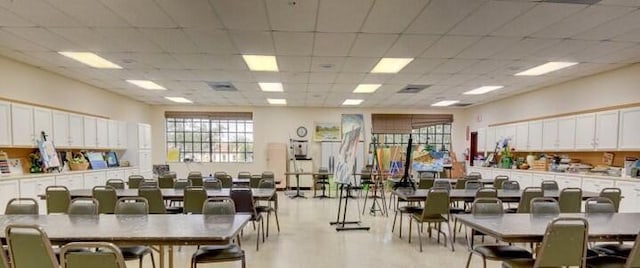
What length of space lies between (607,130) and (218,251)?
757cm

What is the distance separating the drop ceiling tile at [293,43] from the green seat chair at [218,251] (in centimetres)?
236

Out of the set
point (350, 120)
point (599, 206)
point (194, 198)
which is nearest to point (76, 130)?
point (194, 198)

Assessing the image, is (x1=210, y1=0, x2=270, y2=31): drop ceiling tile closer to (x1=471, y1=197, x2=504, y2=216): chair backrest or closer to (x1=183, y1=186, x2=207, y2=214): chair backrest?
(x1=183, y1=186, x2=207, y2=214): chair backrest

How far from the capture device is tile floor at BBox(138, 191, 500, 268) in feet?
14.5

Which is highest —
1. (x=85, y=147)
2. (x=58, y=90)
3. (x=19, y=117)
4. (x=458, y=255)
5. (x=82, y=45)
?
(x=82, y=45)

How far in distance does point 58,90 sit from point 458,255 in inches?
331

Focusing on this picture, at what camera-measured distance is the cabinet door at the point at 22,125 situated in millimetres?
5891

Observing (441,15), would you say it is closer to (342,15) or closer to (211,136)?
(342,15)

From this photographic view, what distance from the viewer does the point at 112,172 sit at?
8500 millimetres

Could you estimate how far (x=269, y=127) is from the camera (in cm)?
1238

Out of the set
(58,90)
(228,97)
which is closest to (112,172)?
(58,90)

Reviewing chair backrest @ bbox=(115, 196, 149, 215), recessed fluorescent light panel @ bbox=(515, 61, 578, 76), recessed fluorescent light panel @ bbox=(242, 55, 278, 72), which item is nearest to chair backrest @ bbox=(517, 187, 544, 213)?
recessed fluorescent light panel @ bbox=(515, 61, 578, 76)

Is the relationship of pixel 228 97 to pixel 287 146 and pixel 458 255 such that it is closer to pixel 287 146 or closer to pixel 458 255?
pixel 287 146

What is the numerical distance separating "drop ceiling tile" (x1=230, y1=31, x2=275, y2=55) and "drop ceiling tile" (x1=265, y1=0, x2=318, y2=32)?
0.38 meters
